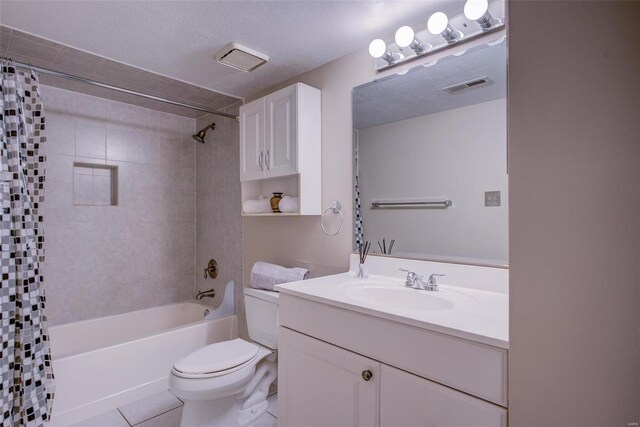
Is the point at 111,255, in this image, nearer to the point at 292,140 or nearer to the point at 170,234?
the point at 170,234

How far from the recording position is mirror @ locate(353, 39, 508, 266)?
55.3 inches

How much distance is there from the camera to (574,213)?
0.64m

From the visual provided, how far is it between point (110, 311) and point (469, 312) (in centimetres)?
286

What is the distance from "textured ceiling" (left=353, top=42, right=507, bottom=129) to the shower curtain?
1.75 meters

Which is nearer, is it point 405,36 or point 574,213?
point 574,213

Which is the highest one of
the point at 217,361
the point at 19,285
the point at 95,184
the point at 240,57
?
the point at 240,57

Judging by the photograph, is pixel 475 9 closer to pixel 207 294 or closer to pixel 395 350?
pixel 395 350

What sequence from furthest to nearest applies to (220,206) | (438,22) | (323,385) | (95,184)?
(220,206) → (95,184) → (438,22) → (323,385)

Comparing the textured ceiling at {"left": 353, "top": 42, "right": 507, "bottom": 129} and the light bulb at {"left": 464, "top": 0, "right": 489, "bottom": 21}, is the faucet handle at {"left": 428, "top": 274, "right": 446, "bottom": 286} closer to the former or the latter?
the textured ceiling at {"left": 353, "top": 42, "right": 507, "bottom": 129}

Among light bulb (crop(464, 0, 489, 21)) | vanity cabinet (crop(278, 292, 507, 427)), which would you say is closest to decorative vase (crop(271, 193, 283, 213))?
vanity cabinet (crop(278, 292, 507, 427))

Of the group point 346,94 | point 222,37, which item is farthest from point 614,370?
point 222,37

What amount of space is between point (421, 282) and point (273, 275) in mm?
936

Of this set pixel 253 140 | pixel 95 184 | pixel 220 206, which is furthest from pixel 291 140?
pixel 95 184

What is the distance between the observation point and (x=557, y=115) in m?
0.66
